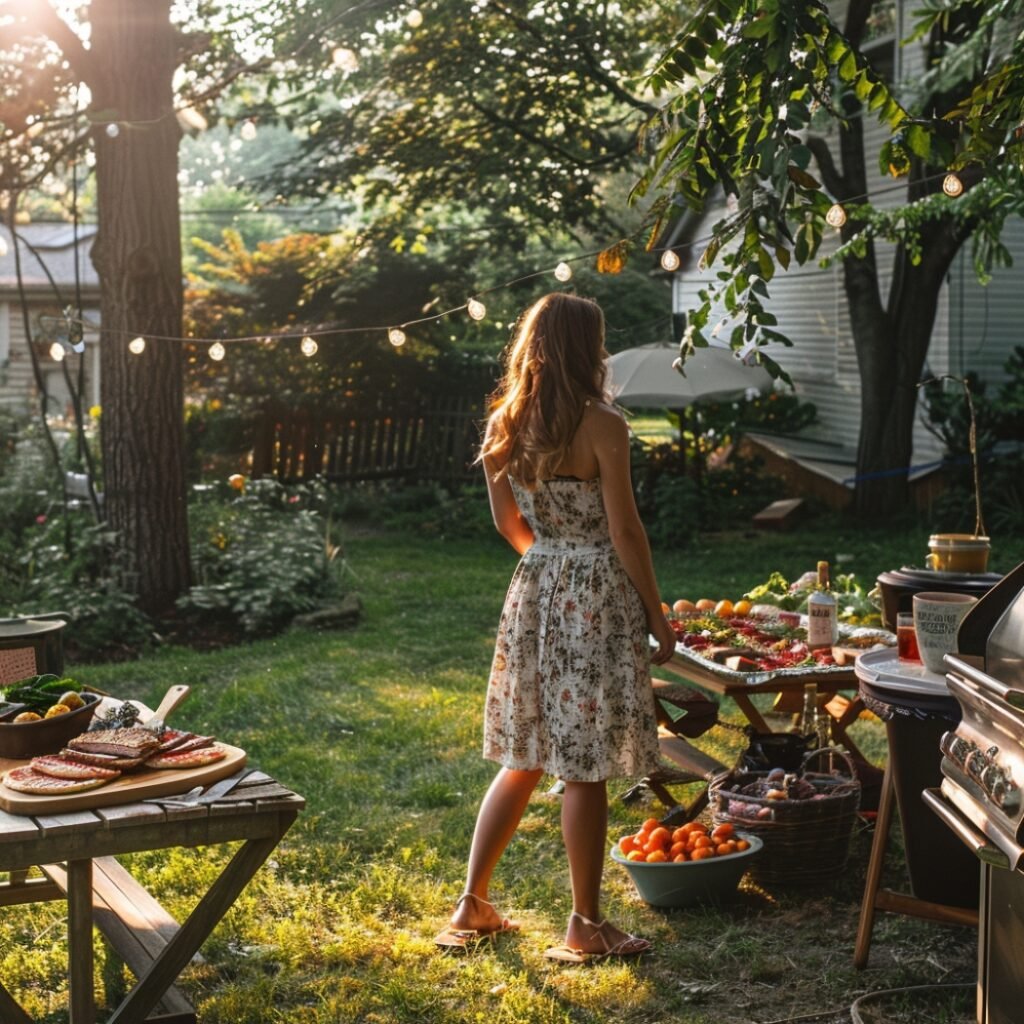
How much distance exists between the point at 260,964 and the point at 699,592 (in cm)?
808

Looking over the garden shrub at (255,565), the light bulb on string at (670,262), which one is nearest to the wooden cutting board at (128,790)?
the light bulb on string at (670,262)

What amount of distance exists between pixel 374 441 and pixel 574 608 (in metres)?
15.0

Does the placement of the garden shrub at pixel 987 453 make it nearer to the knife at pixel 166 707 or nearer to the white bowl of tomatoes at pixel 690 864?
the white bowl of tomatoes at pixel 690 864

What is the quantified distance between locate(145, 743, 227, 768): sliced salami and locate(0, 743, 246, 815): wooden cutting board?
13mm

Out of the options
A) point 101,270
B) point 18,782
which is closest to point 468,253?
point 101,270

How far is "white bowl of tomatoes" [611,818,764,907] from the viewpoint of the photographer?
16.9ft

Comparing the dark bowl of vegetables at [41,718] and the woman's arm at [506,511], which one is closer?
the dark bowl of vegetables at [41,718]

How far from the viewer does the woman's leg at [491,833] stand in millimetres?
4855

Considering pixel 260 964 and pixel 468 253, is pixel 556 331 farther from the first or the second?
pixel 468 253

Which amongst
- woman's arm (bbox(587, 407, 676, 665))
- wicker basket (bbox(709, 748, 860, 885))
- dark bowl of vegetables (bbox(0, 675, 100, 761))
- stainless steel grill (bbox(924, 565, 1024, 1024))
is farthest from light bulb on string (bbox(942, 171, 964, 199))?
dark bowl of vegetables (bbox(0, 675, 100, 761))

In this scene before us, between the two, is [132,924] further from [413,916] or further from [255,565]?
A: [255,565]

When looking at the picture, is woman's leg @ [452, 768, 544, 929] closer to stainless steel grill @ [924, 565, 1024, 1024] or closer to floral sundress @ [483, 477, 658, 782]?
floral sundress @ [483, 477, 658, 782]

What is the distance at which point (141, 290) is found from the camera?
10.5 metres

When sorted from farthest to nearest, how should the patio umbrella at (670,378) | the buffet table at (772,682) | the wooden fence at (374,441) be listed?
the wooden fence at (374,441)
the patio umbrella at (670,378)
the buffet table at (772,682)
